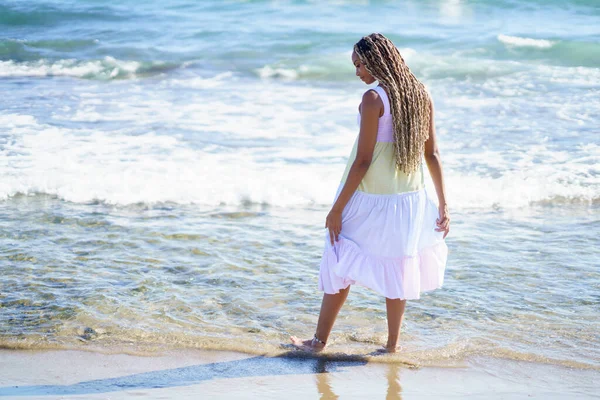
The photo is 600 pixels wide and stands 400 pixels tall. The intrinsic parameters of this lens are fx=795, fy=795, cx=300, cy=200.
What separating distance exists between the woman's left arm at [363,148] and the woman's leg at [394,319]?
610mm

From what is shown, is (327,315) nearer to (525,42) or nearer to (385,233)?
(385,233)

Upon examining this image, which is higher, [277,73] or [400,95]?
[400,95]

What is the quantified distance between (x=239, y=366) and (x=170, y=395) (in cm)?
52

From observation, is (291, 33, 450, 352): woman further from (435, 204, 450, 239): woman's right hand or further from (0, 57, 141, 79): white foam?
(0, 57, 141, 79): white foam

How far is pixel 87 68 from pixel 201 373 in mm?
12808

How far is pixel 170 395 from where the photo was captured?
3881mm

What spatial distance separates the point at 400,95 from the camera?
3.98m

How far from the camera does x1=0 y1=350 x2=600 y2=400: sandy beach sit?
12.9 ft

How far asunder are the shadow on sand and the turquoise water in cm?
22

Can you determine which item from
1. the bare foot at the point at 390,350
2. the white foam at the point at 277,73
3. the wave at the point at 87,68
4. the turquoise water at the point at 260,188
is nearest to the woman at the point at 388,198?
the bare foot at the point at 390,350

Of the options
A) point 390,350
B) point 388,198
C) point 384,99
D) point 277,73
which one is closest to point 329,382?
point 390,350

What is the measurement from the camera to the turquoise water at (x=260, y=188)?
4926 millimetres

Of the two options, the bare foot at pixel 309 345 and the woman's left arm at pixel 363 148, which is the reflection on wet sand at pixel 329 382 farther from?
the woman's left arm at pixel 363 148

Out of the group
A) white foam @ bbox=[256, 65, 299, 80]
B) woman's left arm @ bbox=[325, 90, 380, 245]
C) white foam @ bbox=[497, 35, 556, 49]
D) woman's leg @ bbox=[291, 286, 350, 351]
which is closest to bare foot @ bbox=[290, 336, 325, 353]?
woman's leg @ bbox=[291, 286, 350, 351]
